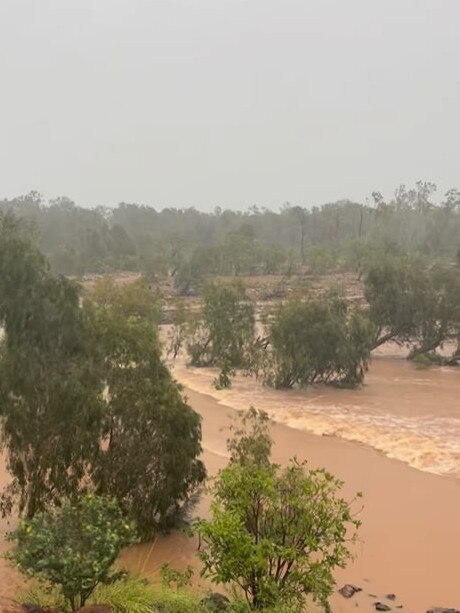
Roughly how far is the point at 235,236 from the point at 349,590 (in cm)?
6529

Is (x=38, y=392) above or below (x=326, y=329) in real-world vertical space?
below

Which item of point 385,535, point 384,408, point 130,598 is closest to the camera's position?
point 130,598

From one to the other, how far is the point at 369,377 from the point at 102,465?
84.5ft

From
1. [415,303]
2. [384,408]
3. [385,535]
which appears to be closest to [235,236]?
[415,303]

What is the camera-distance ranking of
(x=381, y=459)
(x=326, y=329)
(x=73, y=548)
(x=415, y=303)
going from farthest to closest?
1. (x=415, y=303)
2. (x=326, y=329)
3. (x=381, y=459)
4. (x=73, y=548)

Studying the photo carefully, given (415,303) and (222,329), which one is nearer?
(222,329)

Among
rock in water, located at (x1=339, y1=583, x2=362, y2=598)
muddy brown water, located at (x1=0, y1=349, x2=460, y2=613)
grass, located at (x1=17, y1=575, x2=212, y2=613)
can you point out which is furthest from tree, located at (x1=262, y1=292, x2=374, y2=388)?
grass, located at (x1=17, y1=575, x2=212, y2=613)

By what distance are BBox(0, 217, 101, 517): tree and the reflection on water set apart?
12171 mm

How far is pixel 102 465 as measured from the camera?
14125 millimetres

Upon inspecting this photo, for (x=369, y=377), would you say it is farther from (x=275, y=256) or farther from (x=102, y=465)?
(x=275, y=256)

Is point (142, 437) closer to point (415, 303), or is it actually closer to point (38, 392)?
point (38, 392)

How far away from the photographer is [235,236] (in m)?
76.5

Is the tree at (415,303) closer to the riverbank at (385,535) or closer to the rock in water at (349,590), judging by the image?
the riverbank at (385,535)

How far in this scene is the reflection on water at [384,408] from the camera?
23078 mm
